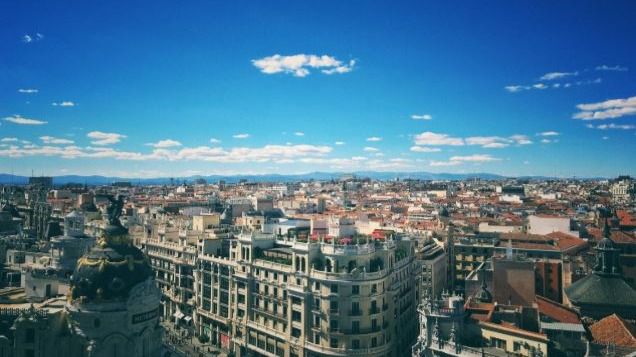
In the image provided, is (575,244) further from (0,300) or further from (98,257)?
(0,300)

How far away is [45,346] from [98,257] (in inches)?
468

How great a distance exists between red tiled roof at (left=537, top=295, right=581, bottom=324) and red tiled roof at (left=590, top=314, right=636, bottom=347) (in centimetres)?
231

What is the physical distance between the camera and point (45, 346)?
189 feet

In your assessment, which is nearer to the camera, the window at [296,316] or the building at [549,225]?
the window at [296,316]

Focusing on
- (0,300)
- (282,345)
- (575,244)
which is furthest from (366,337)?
(575,244)

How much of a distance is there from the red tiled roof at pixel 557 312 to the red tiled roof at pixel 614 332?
7.58 ft

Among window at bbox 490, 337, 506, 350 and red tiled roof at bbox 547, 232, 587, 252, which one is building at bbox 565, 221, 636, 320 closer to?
window at bbox 490, 337, 506, 350

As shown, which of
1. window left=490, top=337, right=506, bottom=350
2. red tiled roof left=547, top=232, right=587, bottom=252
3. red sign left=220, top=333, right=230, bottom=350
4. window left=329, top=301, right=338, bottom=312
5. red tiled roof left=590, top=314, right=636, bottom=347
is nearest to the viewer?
red tiled roof left=590, top=314, right=636, bottom=347

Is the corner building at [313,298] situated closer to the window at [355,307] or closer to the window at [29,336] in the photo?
the window at [355,307]

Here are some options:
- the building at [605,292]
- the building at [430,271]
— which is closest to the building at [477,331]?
the building at [605,292]

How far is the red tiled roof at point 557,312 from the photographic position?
5753 centimetres

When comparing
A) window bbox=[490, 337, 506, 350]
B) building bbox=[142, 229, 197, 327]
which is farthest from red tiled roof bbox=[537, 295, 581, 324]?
building bbox=[142, 229, 197, 327]

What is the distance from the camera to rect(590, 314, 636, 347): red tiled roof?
2028 inches

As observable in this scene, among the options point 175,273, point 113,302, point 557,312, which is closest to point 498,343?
point 557,312
